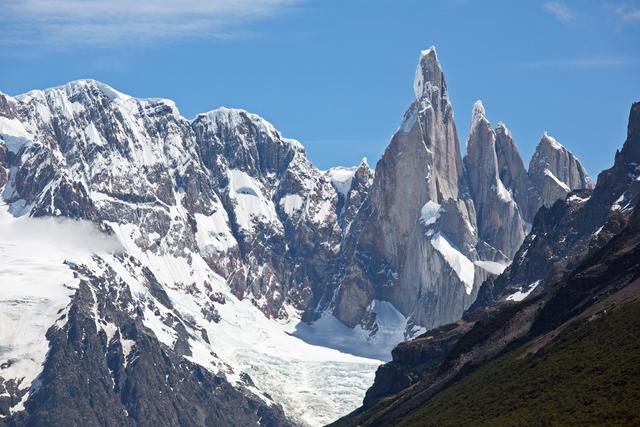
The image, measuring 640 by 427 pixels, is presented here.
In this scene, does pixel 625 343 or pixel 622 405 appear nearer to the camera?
pixel 622 405

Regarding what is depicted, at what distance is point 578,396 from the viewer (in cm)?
19162

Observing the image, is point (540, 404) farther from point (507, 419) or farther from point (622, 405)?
point (622, 405)

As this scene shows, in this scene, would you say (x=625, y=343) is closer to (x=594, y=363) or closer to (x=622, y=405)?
(x=594, y=363)

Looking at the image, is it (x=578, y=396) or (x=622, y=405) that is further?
(x=578, y=396)

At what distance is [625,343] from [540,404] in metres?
11.2

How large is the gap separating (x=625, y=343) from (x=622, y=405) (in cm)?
2080

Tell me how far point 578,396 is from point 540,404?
7.56 metres

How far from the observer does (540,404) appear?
198 metres

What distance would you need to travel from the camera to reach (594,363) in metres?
199

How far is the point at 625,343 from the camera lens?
200 m

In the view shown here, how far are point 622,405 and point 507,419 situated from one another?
2208 cm

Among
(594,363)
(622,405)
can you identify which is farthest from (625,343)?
(622,405)

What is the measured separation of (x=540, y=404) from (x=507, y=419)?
12.9 ft

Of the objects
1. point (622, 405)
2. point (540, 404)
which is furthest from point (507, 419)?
point (622, 405)
